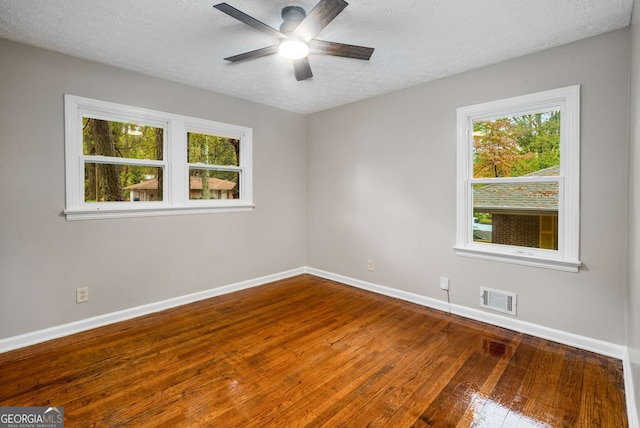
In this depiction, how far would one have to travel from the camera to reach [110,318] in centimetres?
306

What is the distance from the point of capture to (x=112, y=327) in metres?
2.98

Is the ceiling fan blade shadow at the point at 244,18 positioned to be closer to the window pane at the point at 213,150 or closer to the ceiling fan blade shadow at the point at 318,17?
the ceiling fan blade shadow at the point at 318,17

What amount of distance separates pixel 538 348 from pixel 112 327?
12.3 feet

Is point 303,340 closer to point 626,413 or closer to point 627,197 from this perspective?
point 626,413

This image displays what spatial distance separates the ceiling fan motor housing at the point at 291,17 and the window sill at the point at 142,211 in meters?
2.27

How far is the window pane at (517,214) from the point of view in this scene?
277cm

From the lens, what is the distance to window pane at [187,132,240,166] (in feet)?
12.2

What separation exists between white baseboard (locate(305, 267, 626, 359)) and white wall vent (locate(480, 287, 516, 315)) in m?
0.07

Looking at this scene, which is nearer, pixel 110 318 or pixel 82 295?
pixel 82 295

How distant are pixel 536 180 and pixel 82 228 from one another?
410 centimetres

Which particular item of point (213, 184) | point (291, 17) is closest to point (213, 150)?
point (213, 184)

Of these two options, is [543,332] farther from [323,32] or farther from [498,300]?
[323,32]

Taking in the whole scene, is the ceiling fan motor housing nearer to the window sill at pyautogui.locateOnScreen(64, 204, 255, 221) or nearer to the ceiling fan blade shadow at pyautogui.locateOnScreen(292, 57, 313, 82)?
the ceiling fan blade shadow at pyautogui.locateOnScreen(292, 57, 313, 82)

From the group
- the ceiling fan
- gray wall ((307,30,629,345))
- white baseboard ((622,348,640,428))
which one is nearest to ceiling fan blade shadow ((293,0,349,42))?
the ceiling fan
